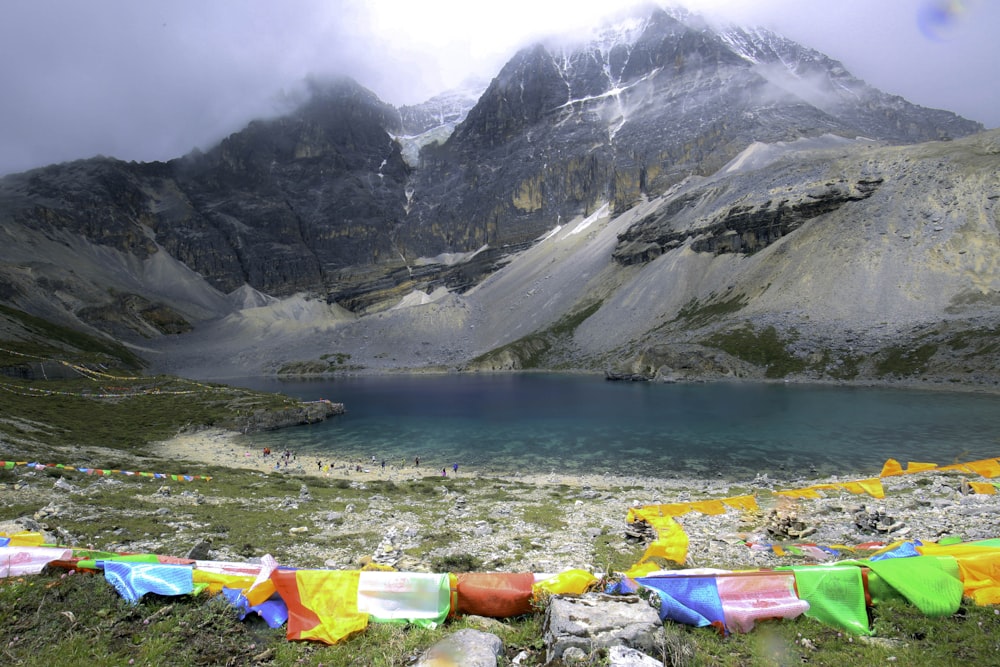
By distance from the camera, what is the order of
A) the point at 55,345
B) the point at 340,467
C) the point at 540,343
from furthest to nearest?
the point at 540,343 → the point at 55,345 → the point at 340,467

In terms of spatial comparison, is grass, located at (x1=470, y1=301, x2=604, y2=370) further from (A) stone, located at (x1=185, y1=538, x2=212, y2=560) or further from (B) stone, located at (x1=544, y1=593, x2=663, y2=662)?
(B) stone, located at (x1=544, y1=593, x2=663, y2=662)

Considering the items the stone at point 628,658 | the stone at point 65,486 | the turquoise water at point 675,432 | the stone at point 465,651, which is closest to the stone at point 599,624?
the stone at point 628,658

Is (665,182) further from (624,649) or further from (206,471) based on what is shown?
(624,649)

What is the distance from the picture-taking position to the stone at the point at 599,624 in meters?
5.99

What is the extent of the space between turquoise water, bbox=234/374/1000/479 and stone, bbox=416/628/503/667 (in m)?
30.9

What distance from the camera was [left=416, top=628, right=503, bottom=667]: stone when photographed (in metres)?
5.92

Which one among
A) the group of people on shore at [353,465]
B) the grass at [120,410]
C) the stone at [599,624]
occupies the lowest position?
the group of people on shore at [353,465]

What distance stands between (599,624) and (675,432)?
1796 inches

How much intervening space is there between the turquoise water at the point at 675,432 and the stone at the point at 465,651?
30884 millimetres

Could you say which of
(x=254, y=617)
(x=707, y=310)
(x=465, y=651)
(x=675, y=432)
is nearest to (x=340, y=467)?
(x=675, y=432)

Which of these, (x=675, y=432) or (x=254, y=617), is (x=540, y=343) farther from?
(x=254, y=617)

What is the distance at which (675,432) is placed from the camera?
48594mm

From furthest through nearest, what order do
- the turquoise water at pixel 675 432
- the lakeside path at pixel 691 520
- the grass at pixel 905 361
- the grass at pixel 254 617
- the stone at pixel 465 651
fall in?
the grass at pixel 905 361
the turquoise water at pixel 675 432
the lakeside path at pixel 691 520
the grass at pixel 254 617
the stone at pixel 465 651

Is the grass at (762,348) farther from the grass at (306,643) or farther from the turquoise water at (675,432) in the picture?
the grass at (306,643)
